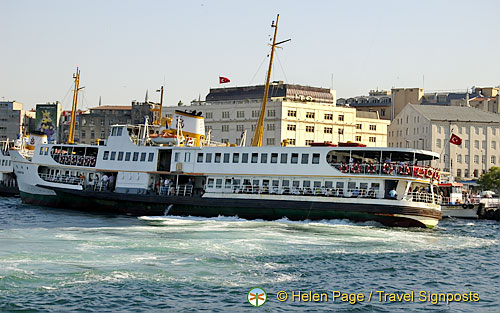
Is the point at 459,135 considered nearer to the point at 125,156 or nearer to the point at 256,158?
the point at 256,158

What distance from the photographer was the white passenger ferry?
39.0 m

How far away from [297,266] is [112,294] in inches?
299

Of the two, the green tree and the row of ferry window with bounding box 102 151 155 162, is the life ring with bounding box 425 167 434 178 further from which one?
the green tree

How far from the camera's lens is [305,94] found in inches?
3735

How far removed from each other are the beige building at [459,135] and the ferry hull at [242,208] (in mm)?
47991

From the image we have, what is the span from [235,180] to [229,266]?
18.9 meters

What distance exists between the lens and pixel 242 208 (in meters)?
40.9

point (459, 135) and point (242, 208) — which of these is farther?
point (459, 135)

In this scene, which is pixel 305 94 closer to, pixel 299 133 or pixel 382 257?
pixel 299 133

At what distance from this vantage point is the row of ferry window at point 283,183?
39844mm

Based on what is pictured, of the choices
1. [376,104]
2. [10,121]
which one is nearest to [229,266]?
[376,104]

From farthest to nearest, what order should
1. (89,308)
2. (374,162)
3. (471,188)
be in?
(471,188) → (374,162) → (89,308)

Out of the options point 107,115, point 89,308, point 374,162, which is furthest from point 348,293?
point 107,115

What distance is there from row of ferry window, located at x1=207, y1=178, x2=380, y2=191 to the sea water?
339 centimetres
